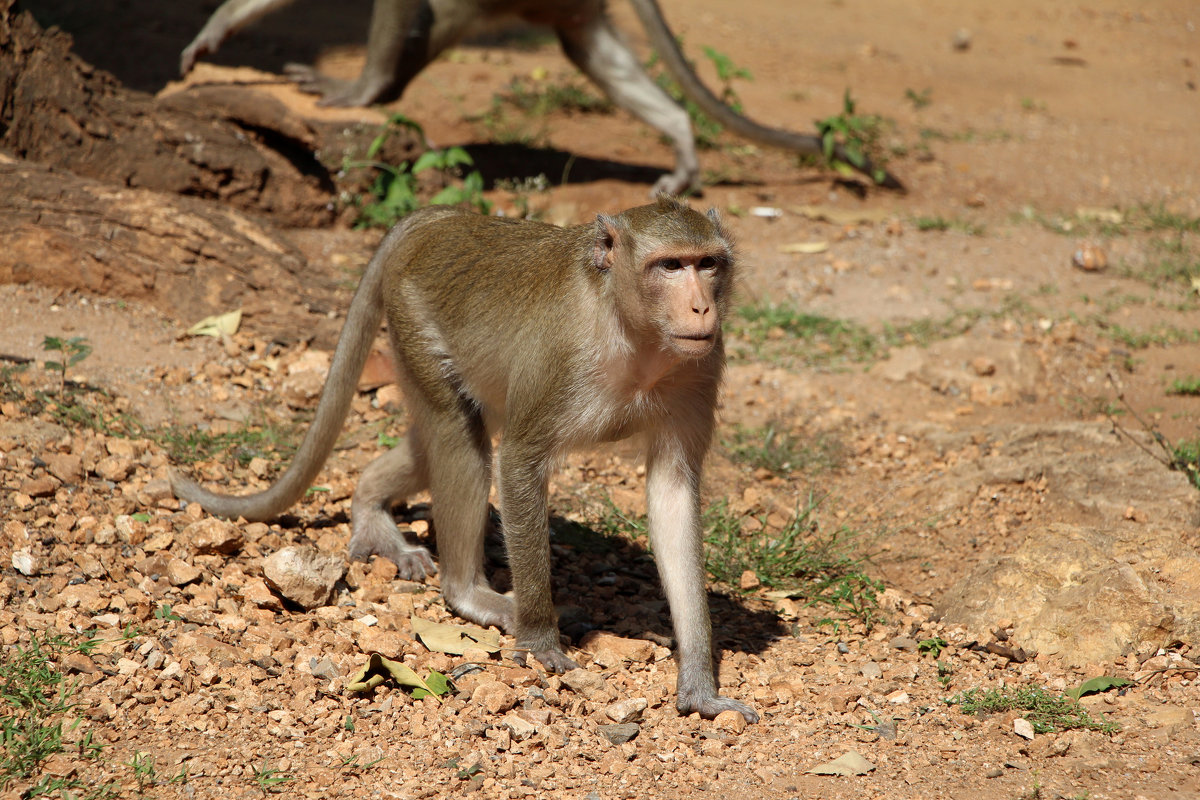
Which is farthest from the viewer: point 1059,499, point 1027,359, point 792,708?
point 1027,359

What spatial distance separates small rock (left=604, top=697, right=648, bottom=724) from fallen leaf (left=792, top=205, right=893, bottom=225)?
5.80m

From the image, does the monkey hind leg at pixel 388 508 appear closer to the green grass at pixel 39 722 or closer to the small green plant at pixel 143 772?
the green grass at pixel 39 722

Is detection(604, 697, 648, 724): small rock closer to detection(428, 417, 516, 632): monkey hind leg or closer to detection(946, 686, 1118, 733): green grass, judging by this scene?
detection(428, 417, 516, 632): monkey hind leg

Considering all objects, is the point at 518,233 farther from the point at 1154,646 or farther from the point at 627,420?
the point at 1154,646

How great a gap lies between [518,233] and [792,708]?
6.87ft

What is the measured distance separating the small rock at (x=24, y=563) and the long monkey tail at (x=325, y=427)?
0.69 meters

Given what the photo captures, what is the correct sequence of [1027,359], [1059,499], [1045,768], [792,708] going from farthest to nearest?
1. [1027,359]
2. [1059,499]
3. [792,708]
4. [1045,768]

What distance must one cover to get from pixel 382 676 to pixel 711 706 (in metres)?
1.12

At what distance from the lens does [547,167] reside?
32.0ft

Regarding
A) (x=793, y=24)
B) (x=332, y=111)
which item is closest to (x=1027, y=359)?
(x=332, y=111)

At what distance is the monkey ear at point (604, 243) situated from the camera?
3861 mm

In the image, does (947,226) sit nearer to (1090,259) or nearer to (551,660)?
(1090,259)

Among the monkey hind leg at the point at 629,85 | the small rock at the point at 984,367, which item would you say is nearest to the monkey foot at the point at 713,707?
the small rock at the point at 984,367

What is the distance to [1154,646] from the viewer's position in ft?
13.5
